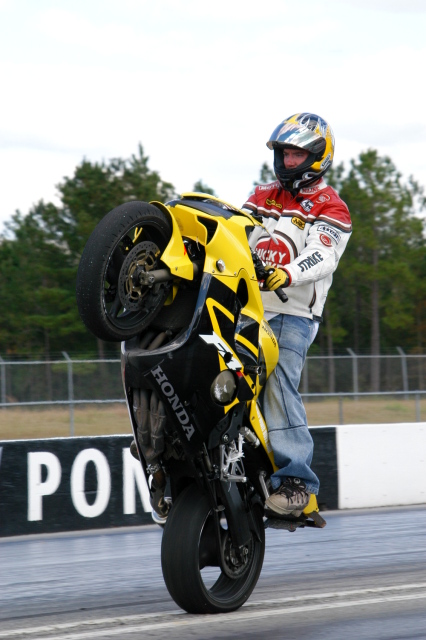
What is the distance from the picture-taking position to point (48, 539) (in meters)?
9.05

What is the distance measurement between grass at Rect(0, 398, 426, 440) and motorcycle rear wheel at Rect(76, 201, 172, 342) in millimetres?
12624

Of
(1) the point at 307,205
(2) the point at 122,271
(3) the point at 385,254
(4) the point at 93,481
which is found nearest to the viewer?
(2) the point at 122,271

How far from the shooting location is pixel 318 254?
545 centimetres

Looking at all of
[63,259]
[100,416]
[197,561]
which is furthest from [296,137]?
[63,259]

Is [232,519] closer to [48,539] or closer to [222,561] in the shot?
[222,561]

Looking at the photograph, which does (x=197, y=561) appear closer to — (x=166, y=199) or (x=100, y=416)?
(x=100, y=416)

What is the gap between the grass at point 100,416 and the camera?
17.3 m

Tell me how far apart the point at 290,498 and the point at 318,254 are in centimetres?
131

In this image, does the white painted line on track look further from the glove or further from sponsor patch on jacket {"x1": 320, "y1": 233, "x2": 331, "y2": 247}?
sponsor patch on jacket {"x1": 320, "y1": 233, "x2": 331, "y2": 247}

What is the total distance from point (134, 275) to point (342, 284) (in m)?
54.6

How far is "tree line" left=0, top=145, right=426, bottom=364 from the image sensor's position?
46.5 metres

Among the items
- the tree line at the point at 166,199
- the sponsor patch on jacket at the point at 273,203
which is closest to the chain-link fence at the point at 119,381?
the sponsor patch on jacket at the point at 273,203

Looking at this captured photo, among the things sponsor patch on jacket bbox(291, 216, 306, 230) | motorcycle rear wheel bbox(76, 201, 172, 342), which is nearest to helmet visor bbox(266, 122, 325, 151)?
sponsor patch on jacket bbox(291, 216, 306, 230)

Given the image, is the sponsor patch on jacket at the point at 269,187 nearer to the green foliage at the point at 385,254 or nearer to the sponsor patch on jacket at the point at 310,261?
the sponsor patch on jacket at the point at 310,261
